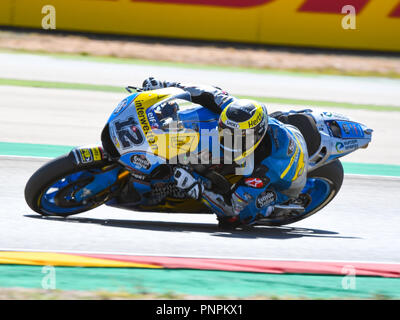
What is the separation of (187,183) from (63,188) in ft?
3.37

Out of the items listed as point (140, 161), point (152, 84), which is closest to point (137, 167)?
point (140, 161)

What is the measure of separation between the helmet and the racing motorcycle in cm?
27

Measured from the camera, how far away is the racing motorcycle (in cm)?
633

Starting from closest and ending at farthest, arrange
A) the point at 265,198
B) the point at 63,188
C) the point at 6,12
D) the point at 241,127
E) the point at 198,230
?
the point at 241,127 → the point at 63,188 → the point at 265,198 → the point at 198,230 → the point at 6,12

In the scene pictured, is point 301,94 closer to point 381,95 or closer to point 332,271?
point 381,95

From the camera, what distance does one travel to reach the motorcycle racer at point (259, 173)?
259 inches

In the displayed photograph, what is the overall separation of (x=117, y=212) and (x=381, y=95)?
36.6ft

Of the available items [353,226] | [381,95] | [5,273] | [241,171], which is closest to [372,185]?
[353,226]

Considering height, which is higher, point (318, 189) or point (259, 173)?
point (259, 173)

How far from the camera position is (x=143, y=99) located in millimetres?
6449

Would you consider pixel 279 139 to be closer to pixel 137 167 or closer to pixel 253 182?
pixel 253 182

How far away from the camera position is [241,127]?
20.4 feet

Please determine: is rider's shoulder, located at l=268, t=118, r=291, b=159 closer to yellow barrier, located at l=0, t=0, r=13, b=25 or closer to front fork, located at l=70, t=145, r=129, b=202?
front fork, located at l=70, t=145, r=129, b=202

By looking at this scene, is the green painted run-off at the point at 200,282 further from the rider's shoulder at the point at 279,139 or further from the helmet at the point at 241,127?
the rider's shoulder at the point at 279,139
